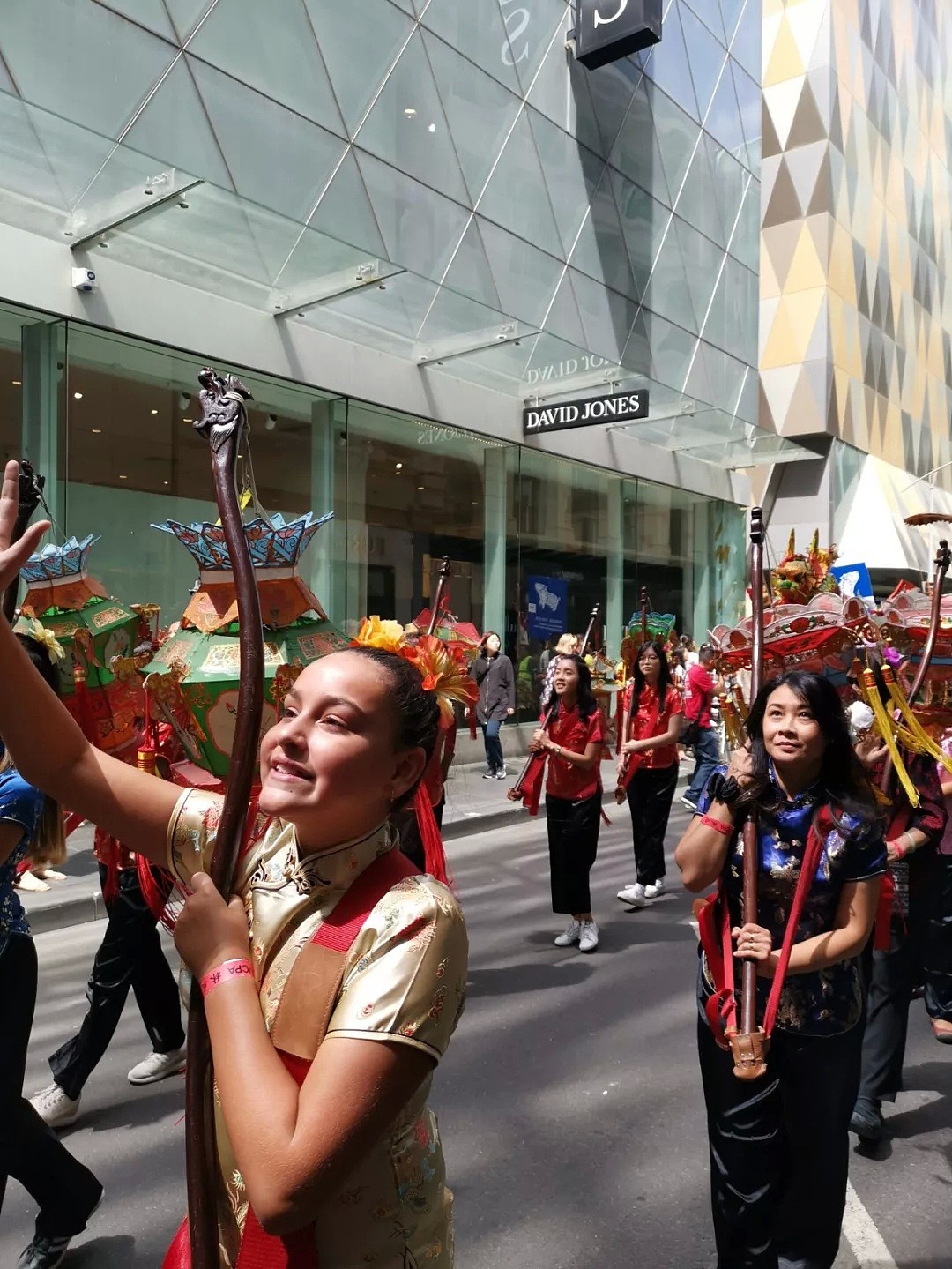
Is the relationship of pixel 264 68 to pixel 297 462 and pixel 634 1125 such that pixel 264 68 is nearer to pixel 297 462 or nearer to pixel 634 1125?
pixel 297 462

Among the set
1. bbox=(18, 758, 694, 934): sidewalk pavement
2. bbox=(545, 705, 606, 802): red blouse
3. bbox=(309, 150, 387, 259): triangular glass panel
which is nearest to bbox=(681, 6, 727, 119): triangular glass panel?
bbox=(309, 150, 387, 259): triangular glass panel

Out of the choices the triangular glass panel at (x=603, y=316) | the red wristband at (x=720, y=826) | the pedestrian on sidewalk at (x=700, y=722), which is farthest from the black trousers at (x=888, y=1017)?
the triangular glass panel at (x=603, y=316)

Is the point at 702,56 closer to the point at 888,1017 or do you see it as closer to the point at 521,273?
the point at 521,273

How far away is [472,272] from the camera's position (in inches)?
531

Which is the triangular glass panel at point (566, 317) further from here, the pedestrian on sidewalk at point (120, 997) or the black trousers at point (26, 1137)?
the black trousers at point (26, 1137)

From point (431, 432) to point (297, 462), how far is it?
2.21 meters

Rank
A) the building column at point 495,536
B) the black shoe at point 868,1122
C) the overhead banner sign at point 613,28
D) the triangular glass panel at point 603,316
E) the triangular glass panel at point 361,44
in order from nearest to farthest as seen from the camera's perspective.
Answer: the black shoe at point 868,1122 < the triangular glass panel at point 361,44 < the overhead banner sign at point 613,28 < the building column at point 495,536 < the triangular glass panel at point 603,316

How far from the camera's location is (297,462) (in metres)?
11.6

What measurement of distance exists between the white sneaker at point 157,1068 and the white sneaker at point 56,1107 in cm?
30

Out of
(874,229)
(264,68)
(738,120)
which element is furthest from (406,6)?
(874,229)

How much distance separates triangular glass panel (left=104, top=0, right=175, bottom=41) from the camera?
30.6 ft

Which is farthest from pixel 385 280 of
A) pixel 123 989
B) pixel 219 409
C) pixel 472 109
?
pixel 219 409

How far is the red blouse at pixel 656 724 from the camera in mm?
7105

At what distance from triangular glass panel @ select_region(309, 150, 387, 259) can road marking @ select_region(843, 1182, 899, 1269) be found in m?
10.6
